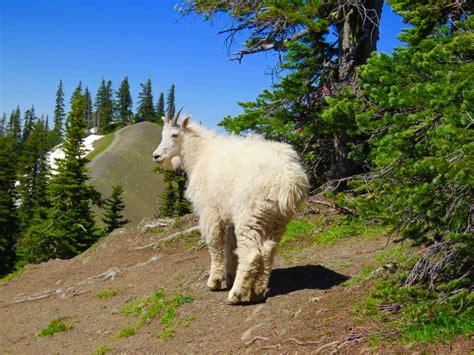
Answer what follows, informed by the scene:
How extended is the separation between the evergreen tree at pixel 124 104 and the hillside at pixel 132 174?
28.4m

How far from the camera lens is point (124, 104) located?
140125mm

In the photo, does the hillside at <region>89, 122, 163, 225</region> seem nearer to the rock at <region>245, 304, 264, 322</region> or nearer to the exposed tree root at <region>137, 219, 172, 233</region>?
the exposed tree root at <region>137, 219, 172, 233</region>

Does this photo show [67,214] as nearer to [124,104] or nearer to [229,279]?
[229,279]

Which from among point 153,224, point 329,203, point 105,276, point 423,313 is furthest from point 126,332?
point 153,224

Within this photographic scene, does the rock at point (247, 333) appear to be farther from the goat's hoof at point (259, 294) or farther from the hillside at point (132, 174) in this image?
the hillside at point (132, 174)

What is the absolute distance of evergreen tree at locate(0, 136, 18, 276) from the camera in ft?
150

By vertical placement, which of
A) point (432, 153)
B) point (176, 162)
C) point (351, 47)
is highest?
point (351, 47)

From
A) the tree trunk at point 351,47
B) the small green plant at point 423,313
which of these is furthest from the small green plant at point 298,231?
the small green plant at point 423,313

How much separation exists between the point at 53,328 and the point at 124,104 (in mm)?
135688

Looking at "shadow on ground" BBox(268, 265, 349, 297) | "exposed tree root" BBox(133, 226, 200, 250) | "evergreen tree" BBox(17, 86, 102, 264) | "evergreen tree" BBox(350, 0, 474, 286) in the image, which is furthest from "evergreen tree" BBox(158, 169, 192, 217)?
"evergreen tree" BBox(350, 0, 474, 286)

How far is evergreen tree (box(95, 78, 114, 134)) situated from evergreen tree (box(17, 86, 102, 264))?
105 metres

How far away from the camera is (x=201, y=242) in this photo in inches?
555

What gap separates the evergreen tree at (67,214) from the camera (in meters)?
35.2

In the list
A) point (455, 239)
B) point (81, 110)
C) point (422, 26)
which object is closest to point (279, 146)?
point (422, 26)
